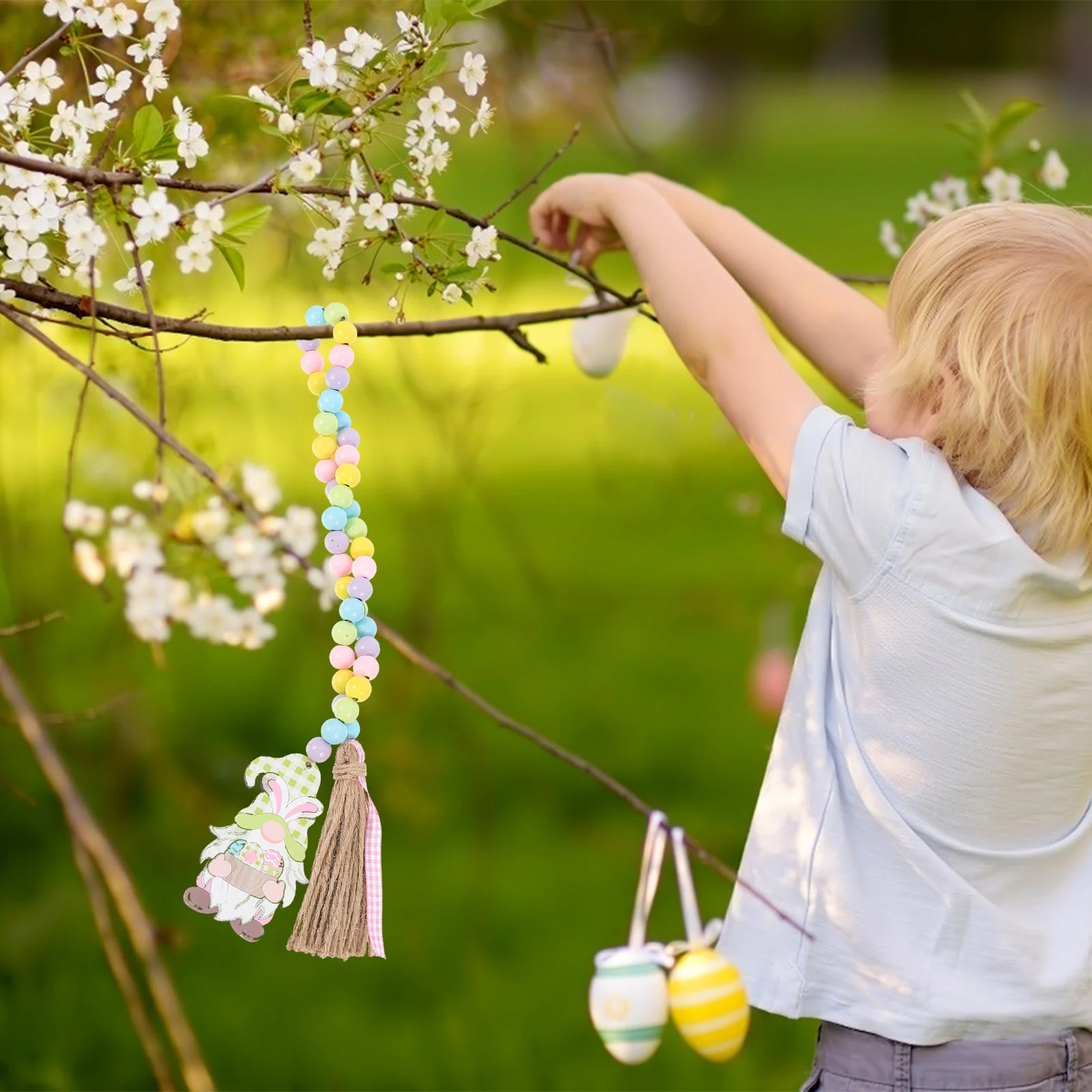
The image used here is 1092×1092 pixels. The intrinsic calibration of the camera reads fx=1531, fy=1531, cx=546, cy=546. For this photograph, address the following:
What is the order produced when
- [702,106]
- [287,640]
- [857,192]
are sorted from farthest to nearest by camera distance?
[702,106] → [857,192] → [287,640]

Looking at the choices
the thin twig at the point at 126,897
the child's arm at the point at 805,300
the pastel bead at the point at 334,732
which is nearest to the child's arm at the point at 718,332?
the child's arm at the point at 805,300

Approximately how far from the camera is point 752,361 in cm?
114

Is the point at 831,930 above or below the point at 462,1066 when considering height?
above

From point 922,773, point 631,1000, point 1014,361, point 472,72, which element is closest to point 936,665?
point 922,773

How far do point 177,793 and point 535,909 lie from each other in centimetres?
65

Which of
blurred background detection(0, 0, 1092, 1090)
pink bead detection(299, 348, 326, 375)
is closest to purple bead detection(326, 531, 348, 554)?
pink bead detection(299, 348, 326, 375)

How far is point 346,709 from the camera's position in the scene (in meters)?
1.02

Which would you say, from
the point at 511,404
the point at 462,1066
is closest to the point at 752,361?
the point at 462,1066

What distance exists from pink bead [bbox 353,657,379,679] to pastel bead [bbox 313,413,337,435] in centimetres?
15

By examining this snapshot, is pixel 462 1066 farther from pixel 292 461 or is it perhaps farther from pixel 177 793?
pixel 292 461

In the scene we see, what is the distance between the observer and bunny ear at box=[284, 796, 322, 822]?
3.33 feet

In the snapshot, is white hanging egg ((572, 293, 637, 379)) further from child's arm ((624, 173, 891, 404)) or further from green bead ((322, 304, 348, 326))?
green bead ((322, 304, 348, 326))

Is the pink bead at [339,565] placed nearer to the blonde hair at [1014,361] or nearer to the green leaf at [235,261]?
the green leaf at [235,261]

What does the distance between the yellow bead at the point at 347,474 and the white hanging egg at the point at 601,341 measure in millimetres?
571
